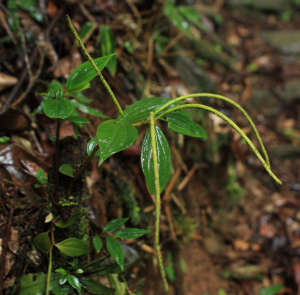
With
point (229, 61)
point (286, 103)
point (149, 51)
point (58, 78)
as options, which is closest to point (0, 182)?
point (58, 78)

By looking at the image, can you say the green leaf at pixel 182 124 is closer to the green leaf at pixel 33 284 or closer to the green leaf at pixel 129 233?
the green leaf at pixel 129 233

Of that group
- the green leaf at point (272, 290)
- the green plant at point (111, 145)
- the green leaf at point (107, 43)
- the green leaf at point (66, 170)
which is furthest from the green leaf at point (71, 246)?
the green leaf at point (272, 290)

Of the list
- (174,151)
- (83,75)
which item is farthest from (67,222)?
(174,151)

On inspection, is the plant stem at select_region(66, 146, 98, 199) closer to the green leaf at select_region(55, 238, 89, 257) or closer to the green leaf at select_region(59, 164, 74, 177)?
the green leaf at select_region(59, 164, 74, 177)

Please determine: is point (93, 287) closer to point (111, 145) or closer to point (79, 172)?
point (79, 172)

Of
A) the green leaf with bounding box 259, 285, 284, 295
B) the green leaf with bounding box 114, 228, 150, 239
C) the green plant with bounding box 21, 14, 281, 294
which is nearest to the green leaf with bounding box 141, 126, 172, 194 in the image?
the green plant with bounding box 21, 14, 281, 294
